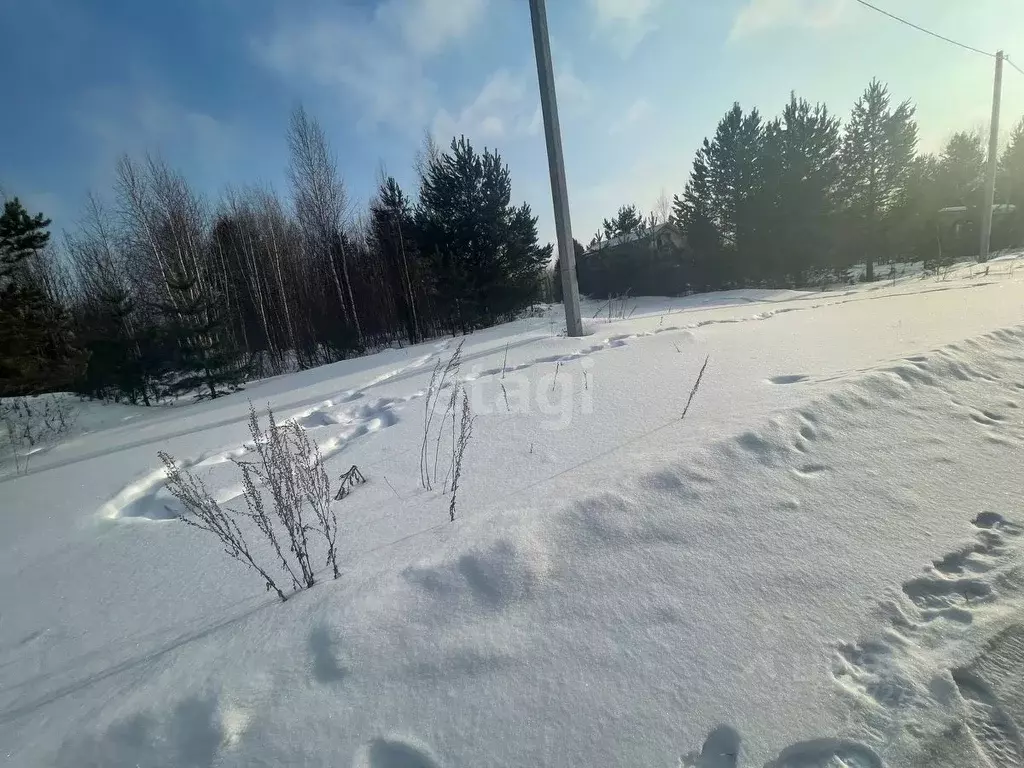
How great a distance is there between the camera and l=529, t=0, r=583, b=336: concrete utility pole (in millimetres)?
5871

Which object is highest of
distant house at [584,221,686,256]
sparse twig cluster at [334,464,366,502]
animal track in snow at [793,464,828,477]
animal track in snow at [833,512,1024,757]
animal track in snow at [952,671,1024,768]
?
distant house at [584,221,686,256]

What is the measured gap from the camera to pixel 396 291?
16203mm

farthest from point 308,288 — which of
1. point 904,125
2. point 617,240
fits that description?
point 904,125

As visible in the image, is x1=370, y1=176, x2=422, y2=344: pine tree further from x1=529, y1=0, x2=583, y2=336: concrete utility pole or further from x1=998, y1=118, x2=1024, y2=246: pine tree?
x1=998, y1=118, x2=1024, y2=246: pine tree

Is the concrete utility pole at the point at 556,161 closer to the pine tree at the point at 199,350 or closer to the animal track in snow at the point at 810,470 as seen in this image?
the animal track in snow at the point at 810,470

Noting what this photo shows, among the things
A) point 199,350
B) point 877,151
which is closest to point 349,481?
point 199,350

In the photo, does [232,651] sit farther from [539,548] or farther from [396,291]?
[396,291]

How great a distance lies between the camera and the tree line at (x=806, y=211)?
18.0 meters

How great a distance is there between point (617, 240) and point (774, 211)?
900cm

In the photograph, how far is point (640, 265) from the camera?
21.9 m

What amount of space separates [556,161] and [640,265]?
17.1m

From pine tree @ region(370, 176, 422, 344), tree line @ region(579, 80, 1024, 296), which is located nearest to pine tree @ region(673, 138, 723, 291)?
tree line @ region(579, 80, 1024, 296)

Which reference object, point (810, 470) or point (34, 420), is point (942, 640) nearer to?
point (810, 470)

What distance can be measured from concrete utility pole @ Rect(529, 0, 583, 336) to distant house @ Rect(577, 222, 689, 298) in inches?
538
